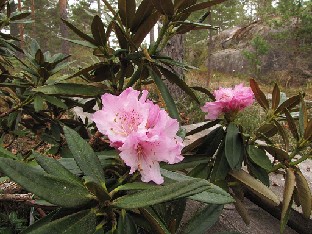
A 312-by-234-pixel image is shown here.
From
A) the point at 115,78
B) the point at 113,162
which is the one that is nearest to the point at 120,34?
the point at 115,78

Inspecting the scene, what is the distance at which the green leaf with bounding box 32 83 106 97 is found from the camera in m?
1.05

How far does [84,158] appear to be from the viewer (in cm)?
78

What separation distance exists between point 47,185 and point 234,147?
32.9 inches

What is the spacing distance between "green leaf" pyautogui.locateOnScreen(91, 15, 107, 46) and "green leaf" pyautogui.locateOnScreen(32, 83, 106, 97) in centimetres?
15

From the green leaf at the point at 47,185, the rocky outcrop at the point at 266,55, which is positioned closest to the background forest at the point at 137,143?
the green leaf at the point at 47,185

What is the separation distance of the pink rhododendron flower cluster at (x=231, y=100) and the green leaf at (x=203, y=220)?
0.47m

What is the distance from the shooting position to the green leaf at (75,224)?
609 millimetres

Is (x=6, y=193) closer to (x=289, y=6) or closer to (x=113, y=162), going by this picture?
(x=113, y=162)

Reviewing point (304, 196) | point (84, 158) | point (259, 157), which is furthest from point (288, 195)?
point (84, 158)

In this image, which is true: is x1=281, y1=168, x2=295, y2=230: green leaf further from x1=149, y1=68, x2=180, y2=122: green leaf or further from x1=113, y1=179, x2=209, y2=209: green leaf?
x1=113, y1=179, x2=209, y2=209: green leaf

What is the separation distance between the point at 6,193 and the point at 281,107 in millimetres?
1102

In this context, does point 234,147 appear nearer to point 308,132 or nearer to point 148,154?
point 308,132

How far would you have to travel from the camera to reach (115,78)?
4.02ft

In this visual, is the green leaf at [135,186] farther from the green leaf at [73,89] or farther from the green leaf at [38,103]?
the green leaf at [38,103]
